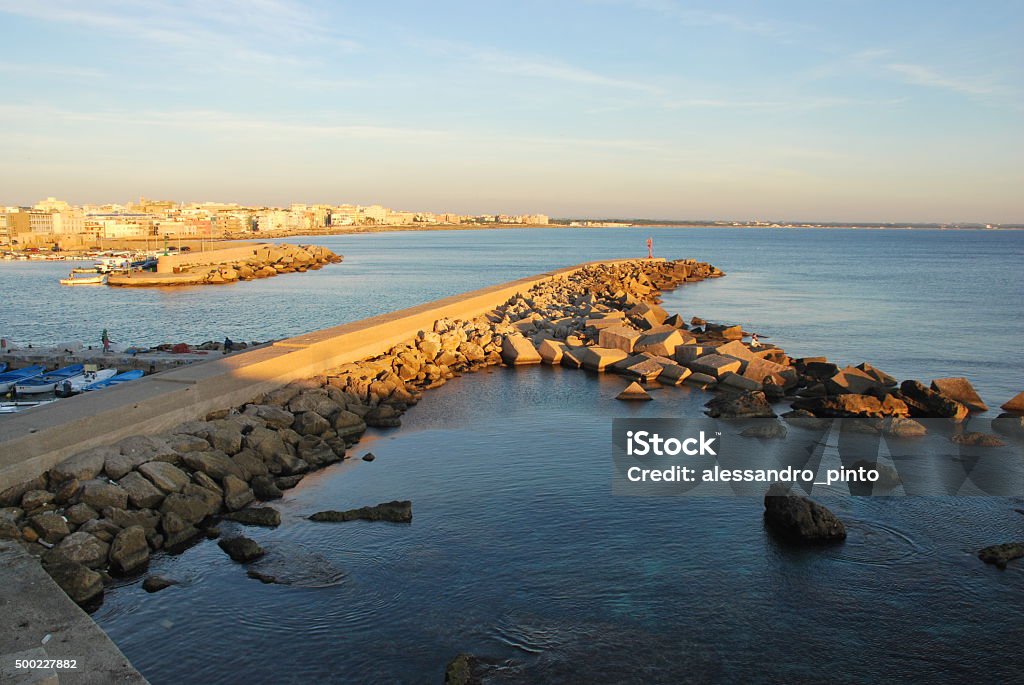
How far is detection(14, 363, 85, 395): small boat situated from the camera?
717 inches

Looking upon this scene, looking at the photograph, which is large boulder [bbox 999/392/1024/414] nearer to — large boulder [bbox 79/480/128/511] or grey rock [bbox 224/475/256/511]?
grey rock [bbox 224/475/256/511]

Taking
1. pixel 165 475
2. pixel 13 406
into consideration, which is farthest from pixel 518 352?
pixel 165 475

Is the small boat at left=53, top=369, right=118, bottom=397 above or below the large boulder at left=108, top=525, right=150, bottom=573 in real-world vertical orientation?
below

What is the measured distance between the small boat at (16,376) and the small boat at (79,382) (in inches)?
43.3

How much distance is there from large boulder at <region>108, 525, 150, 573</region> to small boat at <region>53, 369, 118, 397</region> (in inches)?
405

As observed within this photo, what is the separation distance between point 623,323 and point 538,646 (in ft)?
65.3

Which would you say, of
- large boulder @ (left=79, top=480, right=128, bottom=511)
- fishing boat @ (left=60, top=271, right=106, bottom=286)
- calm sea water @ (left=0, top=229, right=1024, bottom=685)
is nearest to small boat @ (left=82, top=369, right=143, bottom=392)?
calm sea water @ (left=0, top=229, right=1024, bottom=685)

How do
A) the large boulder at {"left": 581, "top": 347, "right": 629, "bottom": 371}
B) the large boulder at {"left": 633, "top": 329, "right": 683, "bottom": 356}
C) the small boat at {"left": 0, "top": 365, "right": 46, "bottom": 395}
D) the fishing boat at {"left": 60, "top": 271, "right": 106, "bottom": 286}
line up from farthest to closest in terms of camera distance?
1. the fishing boat at {"left": 60, "top": 271, "right": 106, "bottom": 286}
2. the large boulder at {"left": 633, "top": 329, "right": 683, "bottom": 356}
3. the large boulder at {"left": 581, "top": 347, "right": 629, "bottom": 371}
4. the small boat at {"left": 0, "top": 365, "right": 46, "bottom": 395}

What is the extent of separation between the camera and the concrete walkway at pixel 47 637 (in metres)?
5.50

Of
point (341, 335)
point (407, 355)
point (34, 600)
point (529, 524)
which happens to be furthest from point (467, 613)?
point (341, 335)

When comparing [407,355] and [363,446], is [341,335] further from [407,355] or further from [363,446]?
[363,446]

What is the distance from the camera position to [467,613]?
8094 millimetres

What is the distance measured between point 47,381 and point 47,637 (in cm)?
1433

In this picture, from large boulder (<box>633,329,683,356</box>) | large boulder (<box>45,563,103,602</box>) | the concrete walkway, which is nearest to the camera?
the concrete walkway
